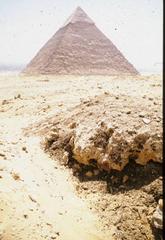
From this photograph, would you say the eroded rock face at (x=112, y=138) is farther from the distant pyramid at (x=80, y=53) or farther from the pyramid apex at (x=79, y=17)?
the pyramid apex at (x=79, y=17)

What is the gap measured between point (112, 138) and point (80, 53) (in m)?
42.1

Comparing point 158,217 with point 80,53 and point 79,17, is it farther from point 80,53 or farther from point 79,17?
point 79,17

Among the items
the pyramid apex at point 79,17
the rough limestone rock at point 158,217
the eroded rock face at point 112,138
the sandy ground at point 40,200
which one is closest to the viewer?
the sandy ground at point 40,200

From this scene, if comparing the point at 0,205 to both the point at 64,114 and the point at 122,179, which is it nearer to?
the point at 122,179

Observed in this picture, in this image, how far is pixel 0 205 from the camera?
4.14m

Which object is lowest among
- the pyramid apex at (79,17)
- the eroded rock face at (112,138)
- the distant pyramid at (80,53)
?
the eroded rock face at (112,138)

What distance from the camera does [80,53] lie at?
46562 mm

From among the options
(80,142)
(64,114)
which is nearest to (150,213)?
(80,142)

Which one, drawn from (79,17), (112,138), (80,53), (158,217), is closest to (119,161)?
(112,138)

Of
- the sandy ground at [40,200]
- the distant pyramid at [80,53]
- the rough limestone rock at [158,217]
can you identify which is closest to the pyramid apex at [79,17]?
the distant pyramid at [80,53]

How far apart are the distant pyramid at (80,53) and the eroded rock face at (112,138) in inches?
1325

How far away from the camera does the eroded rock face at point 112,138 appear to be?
17.5 ft

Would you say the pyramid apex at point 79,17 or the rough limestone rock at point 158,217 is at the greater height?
the pyramid apex at point 79,17

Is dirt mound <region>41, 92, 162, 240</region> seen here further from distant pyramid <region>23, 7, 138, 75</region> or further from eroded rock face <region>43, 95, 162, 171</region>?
distant pyramid <region>23, 7, 138, 75</region>
